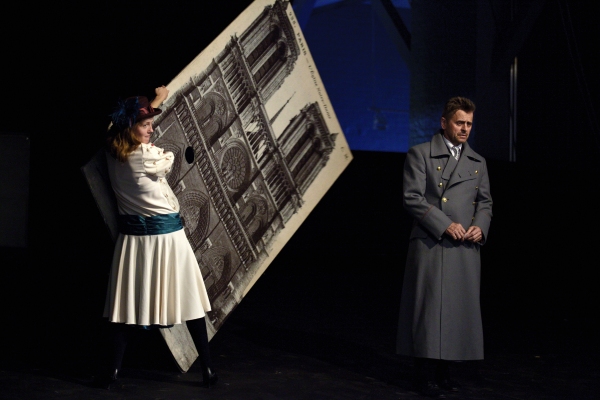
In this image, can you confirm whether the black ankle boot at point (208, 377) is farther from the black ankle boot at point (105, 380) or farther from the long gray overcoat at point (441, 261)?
the long gray overcoat at point (441, 261)

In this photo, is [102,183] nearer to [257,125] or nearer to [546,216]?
[257,125]

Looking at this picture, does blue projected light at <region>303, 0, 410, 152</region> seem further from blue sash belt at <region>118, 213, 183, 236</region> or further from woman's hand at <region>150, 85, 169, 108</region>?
blue sash belt at <region>118, 213, 183, 236</region>

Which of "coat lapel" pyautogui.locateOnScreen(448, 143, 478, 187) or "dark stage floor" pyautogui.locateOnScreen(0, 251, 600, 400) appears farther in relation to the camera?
"coat lapel" pyautogui.locateOnScreen(448, 143, 478, 187)

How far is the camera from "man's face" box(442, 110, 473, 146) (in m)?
3.93

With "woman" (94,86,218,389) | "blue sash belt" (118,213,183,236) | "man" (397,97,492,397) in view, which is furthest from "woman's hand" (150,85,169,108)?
"man" (397,97,492,397)

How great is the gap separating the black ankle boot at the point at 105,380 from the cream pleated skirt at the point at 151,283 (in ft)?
0.86

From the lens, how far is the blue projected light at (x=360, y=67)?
7746 mm

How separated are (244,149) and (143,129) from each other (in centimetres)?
85

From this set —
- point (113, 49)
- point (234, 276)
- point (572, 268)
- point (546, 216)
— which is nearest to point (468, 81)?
point (546, 216)

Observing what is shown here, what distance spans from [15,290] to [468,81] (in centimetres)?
438

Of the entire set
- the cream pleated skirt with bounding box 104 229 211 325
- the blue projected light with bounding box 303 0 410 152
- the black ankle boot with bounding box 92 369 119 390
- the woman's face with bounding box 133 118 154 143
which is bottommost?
the black ankle boot with bounding box 92 369 119 390

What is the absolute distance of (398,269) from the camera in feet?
27.9

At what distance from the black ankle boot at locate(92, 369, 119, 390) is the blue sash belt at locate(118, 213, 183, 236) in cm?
66

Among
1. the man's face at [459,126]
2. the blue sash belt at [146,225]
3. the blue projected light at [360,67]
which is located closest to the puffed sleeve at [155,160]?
the blue sash belt at [146,225]
